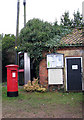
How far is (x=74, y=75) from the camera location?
10922 millimetres

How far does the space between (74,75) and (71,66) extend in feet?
1.85

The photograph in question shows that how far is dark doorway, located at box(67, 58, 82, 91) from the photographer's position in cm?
1088

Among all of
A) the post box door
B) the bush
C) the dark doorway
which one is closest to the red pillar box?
the post box door

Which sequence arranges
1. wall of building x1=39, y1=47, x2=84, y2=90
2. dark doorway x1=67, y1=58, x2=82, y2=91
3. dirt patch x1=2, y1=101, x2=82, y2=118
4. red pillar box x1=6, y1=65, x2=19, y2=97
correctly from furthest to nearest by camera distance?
wall of building x1=39, y1=47, x2=84, y2=90, dark doorway x1=67, y1=58, x2=82, y2=91, red pillar box x1=6, y1=65, x2=19, y2=97, dirt patch x1=2, y1=101, x2=82, y2=118

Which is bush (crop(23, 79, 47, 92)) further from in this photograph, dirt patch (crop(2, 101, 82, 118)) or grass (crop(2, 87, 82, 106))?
dirt patch (crop(2, 101, 82, 118))

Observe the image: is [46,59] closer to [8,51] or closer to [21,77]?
[21,77]

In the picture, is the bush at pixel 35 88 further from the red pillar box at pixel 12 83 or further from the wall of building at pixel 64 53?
the red pillar box at pixel 12 83

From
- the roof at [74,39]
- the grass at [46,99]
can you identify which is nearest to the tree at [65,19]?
the roof at [74,39]

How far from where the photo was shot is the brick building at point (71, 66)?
35.8 ft

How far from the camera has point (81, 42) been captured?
Answer: 1110 centimetres

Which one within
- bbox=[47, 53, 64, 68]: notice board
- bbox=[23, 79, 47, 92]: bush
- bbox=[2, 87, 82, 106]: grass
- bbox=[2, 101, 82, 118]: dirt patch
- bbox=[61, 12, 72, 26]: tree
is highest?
bbox=[61, 12, 72, 26]: tree

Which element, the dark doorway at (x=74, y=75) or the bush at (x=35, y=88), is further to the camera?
the dark doorway at (x=74, y=75)

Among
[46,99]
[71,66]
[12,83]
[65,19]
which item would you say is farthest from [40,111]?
[65,19]

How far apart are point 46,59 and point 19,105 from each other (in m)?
4.44
